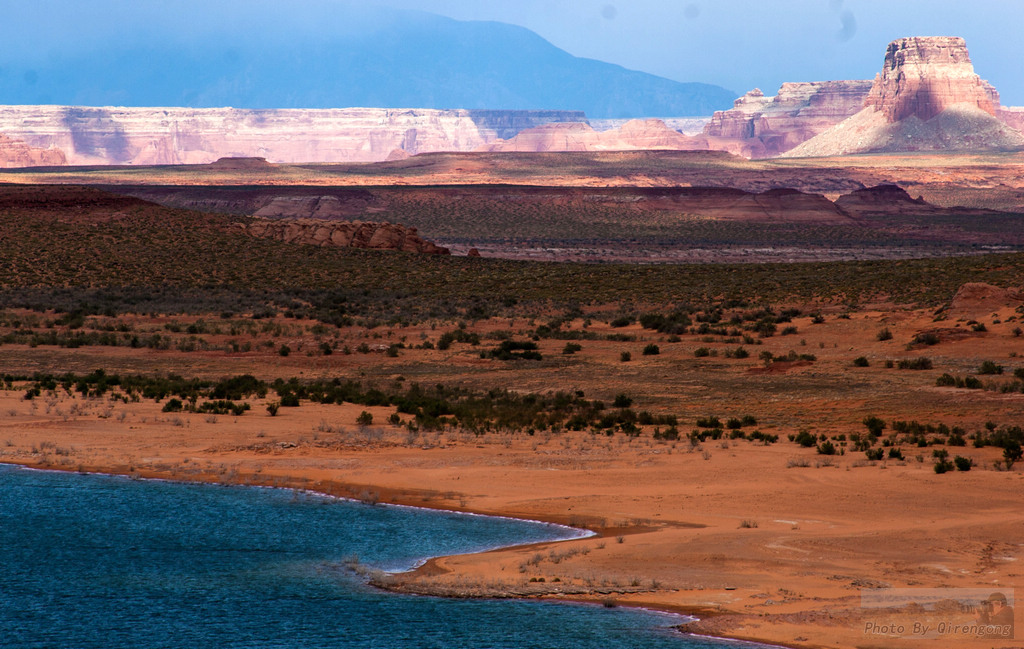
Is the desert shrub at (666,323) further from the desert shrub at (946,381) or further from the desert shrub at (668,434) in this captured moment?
the desert shrub at (668,434)

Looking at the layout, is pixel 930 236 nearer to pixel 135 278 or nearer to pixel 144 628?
pixel 135 278

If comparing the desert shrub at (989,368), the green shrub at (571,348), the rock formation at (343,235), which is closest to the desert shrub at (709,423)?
the desert shrub at (989,368)

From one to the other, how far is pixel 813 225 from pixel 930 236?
12103 millimetres

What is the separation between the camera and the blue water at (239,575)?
12344 mm

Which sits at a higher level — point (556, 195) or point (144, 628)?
point (556, 195)

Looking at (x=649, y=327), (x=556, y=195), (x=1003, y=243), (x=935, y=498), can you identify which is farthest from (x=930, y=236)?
(x=935, y=498)

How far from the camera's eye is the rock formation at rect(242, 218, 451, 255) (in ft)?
240

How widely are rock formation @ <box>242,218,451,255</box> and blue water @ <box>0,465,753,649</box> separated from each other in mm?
54391

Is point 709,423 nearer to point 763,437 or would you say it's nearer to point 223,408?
point 763,437

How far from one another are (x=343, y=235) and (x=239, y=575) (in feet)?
199

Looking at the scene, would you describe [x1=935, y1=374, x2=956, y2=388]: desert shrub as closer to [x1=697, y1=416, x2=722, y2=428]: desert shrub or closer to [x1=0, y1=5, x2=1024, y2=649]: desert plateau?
[x1=0, y1=5, x2=1024, y2=649]: desert plateau

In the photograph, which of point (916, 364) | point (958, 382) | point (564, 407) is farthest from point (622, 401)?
point (916, 364)

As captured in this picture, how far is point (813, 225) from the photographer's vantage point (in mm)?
123562

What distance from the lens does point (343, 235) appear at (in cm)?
7412
